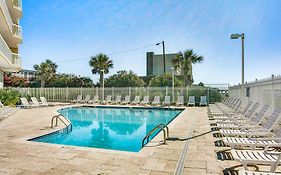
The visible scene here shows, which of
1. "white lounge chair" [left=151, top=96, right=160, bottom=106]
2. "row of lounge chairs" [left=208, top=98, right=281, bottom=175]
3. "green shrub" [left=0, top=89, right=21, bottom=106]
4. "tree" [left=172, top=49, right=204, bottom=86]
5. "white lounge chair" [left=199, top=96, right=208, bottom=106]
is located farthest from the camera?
"tree" [left=172, top=49, right=204, bottom=86]

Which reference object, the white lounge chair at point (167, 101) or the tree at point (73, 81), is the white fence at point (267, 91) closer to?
the white lounge chair at point (167, 101)

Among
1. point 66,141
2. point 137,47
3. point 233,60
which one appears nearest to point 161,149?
point 66,141

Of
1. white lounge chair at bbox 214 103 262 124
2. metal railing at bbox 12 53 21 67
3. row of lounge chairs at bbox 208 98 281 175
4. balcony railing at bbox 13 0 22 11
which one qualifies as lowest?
row of lounge chairs at bbox 208 98 281 175

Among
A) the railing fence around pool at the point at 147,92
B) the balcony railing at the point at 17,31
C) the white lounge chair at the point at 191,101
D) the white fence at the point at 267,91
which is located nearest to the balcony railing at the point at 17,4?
the balcony railing at the point at 17,31

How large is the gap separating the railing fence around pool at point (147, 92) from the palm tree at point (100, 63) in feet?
13.9

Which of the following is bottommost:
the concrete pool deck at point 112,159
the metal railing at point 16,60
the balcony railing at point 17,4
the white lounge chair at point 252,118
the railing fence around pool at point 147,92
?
the concrete pool deck at point 112,159

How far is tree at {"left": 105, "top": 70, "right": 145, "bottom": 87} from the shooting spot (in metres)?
31.4

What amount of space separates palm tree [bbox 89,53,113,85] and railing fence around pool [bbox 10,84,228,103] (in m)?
4.24

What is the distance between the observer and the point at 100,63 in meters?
27.5

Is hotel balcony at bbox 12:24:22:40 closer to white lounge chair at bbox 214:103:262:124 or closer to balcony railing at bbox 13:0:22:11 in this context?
balcony railing at bbox 13:0:22:11

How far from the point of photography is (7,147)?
572 cm

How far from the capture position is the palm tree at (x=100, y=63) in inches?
1087

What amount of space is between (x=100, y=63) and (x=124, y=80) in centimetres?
528

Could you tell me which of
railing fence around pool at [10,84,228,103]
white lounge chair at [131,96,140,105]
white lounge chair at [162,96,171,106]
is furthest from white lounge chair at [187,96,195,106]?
white lounge chair at [131,96,140,105]
